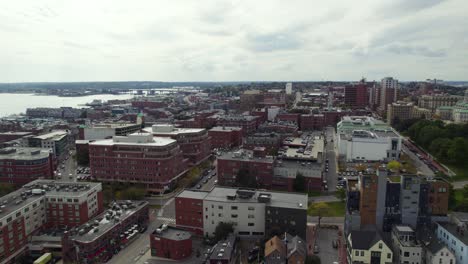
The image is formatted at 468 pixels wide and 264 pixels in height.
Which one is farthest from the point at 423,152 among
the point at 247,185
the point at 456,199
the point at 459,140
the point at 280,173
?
the point at 247,185

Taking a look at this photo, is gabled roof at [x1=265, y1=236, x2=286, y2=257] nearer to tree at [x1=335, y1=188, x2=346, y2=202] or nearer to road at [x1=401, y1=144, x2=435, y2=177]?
tree at [x1=335, y1=188, x2=346, y2=202]

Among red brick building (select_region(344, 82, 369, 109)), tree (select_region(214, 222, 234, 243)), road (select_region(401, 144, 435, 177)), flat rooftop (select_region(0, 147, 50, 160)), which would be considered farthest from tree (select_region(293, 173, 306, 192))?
red brick building (select_region(344, 82, 369, 109))

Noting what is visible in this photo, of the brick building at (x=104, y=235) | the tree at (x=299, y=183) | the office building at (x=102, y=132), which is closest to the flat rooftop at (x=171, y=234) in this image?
the brick building at (x=104, y=235)

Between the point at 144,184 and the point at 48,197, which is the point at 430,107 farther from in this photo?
the point at 48,197

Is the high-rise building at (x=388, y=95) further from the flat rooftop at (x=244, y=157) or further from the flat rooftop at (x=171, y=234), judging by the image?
the flat rooftop at (x=171, y=234)

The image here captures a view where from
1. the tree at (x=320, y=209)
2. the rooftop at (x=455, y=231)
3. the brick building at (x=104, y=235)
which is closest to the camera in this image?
the rooftop at (x=455, y=231)

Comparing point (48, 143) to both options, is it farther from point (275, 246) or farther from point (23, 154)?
point (275, 246)

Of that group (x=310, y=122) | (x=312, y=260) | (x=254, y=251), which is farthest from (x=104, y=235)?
(x=310, y=122)
